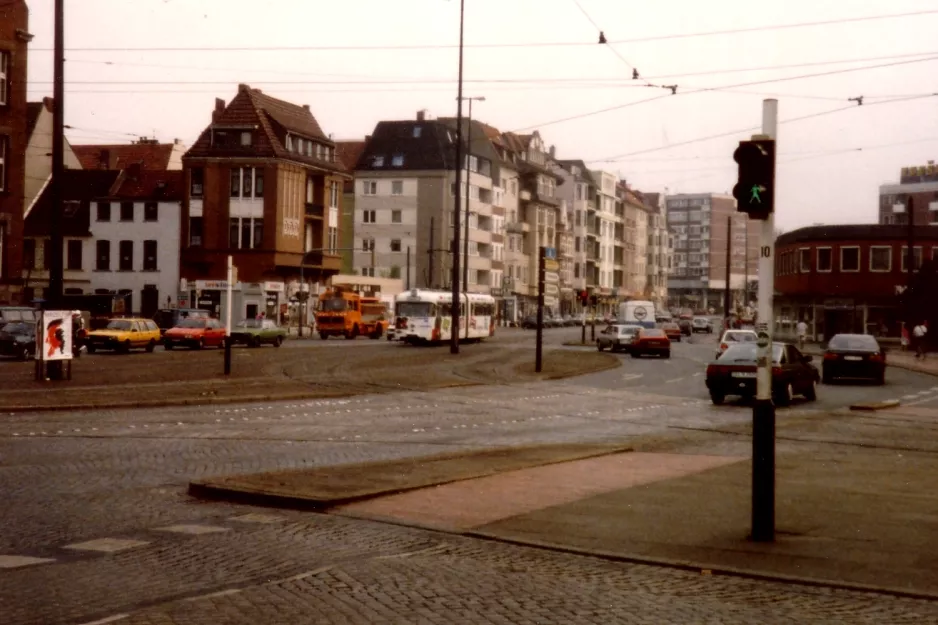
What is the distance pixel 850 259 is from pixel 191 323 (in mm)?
48012

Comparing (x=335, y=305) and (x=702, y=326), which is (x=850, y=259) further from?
(x=335, y=305)

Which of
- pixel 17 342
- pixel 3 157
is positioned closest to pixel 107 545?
pixel 17 342

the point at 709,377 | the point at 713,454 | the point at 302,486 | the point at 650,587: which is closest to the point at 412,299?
the point at 709,377

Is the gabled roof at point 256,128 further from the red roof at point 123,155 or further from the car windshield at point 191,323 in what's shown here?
the car windshield at point 191,323

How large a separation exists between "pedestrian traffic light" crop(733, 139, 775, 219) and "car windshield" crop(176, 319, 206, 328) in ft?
156

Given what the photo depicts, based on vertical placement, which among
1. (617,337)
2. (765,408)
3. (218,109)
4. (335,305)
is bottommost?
(617,337)

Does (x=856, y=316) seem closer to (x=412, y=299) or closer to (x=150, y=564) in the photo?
(x=412, y=299)

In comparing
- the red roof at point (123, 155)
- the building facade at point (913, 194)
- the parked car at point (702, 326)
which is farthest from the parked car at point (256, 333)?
the building facade at point (913, 194)

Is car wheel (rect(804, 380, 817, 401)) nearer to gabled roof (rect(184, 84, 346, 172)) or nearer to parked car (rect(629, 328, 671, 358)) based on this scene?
parked car (rect(629, 328, 671, 358))

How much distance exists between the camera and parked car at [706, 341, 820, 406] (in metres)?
29.7

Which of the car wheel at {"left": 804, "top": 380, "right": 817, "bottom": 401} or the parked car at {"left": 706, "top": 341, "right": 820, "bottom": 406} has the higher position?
the parked car at {"left": 706, "top": 341, "right": 820, "bottom": 406}

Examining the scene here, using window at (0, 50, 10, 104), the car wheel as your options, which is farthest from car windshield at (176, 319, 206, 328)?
the car wheel

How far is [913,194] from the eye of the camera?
14450 centimetres

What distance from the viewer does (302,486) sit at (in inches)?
493
